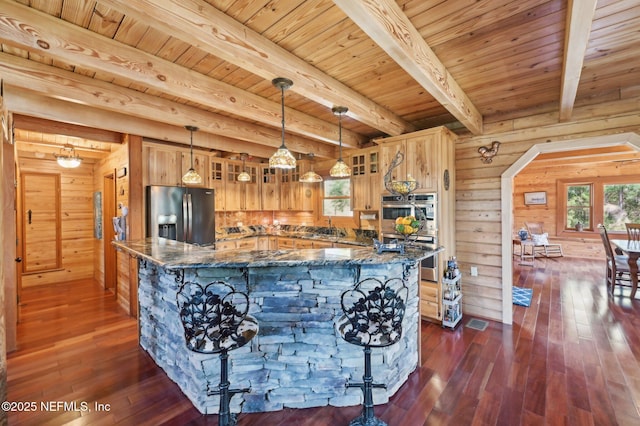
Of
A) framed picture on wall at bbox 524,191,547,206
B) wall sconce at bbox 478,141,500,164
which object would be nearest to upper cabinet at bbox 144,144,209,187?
wall sconce at bbox 478,141,500,164

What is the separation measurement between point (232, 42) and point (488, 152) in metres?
3.43

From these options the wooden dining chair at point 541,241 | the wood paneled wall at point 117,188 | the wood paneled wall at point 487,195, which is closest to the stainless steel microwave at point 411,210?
the wood paneled wall at point 487,195

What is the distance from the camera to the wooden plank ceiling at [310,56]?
5.41 feet

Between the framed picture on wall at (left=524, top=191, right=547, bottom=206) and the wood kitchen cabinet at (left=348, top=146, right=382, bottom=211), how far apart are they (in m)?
6.37

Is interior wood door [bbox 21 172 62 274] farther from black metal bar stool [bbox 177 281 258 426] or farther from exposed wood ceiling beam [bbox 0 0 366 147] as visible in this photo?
black metal bar stool [bbox 177 281 258 426]

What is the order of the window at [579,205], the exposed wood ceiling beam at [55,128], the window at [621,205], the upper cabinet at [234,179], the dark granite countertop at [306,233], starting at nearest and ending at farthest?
1. the exposed wood ceiling beam at [55,128]
2. the upper cabinet at [234,179]
3. the dark granite countertop at [306,233]
4. the window at [621,205]
5. the window at [579,205]

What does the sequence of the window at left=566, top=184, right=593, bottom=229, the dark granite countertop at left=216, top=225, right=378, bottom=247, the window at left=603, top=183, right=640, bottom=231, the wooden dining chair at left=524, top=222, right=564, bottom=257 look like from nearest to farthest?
the dark granite countertop at left=216, top=225, right=378, bottom=247, the window at left=603, top=183, right=640, bottom=231, the wooden dining chair at left=524, top=222, right=564, bottom=257, the window at left=566, top=184, right=593, bottom=229

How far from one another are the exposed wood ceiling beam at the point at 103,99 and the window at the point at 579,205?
865 cm

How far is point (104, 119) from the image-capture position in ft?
10.4

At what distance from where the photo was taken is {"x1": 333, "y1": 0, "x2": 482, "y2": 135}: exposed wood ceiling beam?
1.44 metres

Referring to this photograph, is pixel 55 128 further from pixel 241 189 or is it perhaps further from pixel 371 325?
pixel 371 325

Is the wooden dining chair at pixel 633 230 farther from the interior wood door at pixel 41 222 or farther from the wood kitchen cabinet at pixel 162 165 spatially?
the interior wood door at pixel 41 222

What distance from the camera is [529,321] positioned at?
3727 mm

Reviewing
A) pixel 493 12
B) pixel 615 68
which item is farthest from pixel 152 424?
pixel 615 68
